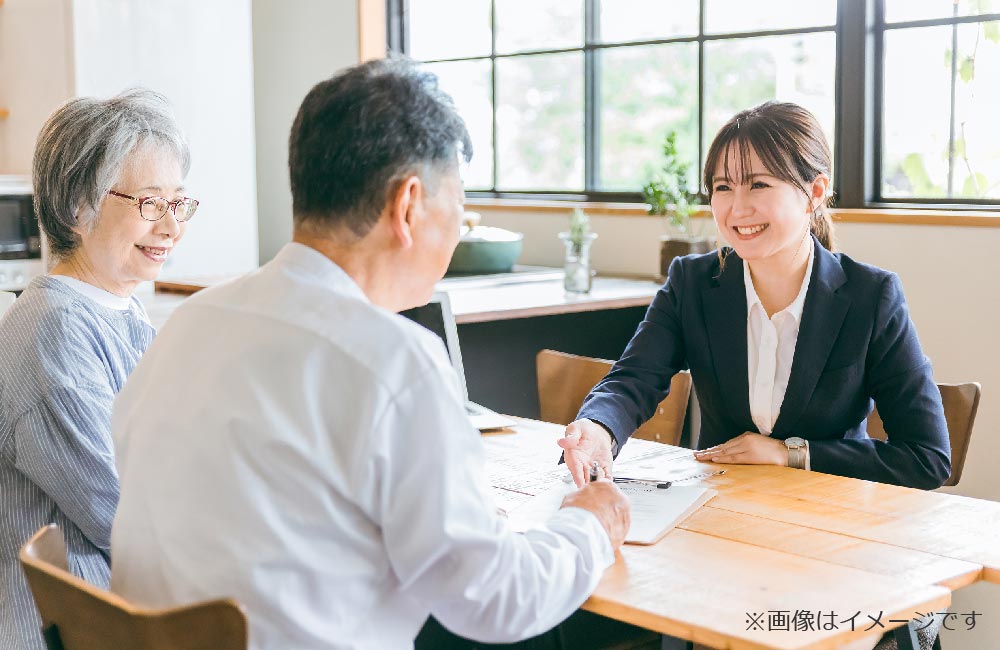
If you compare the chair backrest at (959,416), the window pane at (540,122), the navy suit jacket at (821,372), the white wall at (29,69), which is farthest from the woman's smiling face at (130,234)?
the window pane at (540,122)

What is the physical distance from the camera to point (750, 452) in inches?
81.5

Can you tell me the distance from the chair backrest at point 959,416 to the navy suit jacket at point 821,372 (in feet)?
0.59

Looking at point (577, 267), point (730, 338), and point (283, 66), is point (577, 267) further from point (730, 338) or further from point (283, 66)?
point (283, 66)

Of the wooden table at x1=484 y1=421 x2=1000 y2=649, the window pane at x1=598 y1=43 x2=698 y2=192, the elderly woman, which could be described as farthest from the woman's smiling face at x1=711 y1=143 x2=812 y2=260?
the window pane at x1=598 y1=43 x2=698 y2=192

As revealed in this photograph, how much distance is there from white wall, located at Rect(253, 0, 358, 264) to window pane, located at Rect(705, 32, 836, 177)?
182 centimetres

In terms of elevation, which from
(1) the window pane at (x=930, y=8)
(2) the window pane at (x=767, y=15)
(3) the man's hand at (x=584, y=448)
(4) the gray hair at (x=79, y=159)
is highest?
(2) the window pane at (x=767, y=15)

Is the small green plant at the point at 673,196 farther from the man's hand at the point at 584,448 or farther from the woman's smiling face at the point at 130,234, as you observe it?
the woman's smiling face at the point at 130,234

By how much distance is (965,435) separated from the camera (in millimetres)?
2330

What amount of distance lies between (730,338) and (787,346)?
11 cm

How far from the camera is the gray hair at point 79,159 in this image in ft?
5.74

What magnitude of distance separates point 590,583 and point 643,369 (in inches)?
40.8

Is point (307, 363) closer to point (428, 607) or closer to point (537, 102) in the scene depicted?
point (428, 607)

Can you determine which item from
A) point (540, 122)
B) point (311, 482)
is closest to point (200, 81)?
point (540, 122)

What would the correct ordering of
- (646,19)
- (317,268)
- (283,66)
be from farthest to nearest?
(283,66)
(646,19)
(317,268)
